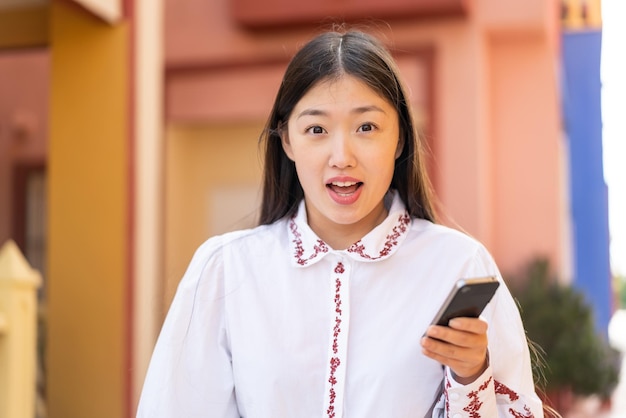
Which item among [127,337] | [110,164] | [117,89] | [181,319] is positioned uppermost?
[117,89]

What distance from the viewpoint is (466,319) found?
1.66 metres

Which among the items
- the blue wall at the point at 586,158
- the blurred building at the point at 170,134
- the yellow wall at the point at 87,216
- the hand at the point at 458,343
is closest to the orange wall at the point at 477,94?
the blurred building at the point at 170,134

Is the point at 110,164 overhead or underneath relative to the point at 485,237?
overhead

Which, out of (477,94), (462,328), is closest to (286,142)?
(462,328)

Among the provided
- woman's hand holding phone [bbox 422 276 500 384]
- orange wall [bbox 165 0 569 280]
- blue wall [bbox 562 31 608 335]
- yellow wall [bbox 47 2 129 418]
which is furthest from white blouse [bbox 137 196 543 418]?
blue wall [bbox 562 31 608 335]

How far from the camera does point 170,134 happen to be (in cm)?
964

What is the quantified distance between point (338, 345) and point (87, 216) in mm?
3587

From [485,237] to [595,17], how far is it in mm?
7326

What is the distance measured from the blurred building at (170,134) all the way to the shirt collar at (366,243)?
321 centimetres

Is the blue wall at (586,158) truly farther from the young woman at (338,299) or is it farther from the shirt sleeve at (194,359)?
the shirt sleeve at (194,359)

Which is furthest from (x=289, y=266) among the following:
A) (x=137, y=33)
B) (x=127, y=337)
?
(x=137, y=33)

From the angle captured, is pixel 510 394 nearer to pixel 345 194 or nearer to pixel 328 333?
pixel 328 333

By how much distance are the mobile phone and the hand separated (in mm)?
12

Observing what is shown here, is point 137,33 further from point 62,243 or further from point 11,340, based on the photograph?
point 11,340
